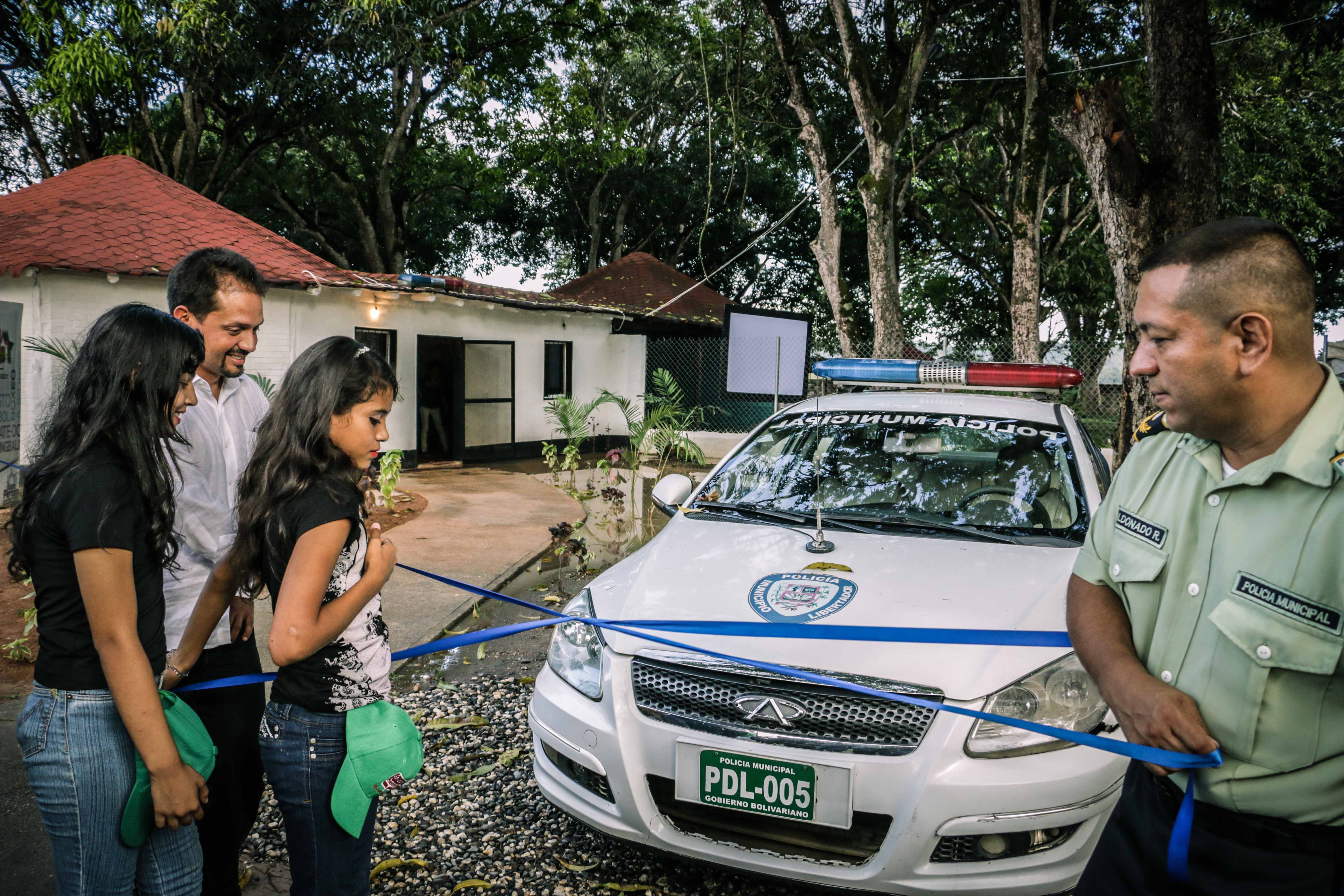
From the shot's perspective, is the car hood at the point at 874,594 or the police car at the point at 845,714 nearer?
the police car at the point at 845,714

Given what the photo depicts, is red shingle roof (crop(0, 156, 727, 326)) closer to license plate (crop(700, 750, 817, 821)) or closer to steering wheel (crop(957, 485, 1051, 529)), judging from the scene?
steering wheel (crop(957, 485, 1051, 529))

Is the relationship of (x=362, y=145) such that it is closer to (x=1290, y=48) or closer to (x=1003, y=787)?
(x=1290, y=48)

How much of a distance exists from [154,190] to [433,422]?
5.28 meters

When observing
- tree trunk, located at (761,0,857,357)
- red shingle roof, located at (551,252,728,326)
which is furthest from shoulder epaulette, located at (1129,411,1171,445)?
red shingle roof, located at (551,252,728,326)

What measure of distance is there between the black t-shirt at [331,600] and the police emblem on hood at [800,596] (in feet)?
3.74

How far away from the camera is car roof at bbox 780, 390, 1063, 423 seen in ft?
12.4

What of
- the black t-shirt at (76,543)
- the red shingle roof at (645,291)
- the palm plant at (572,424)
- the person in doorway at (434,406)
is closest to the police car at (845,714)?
the black t-shirt at (76,543)

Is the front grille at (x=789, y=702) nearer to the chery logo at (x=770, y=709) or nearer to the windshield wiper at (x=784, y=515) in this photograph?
the chery logo at (x=770, y=709)

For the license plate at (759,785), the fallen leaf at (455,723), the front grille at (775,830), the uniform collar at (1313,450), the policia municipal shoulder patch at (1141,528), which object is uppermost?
the uniform collar at (1313,450)

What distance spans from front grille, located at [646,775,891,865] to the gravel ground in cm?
14

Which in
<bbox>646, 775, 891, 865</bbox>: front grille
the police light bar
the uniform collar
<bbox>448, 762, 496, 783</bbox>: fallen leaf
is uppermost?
the police light bar

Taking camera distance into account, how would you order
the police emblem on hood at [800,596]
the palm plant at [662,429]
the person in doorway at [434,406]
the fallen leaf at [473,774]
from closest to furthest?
the police emblem on hood at [800,596] < the fallen leaf at [473,774] < the palm plant at [662,429] < the person in doorway at [434,406]

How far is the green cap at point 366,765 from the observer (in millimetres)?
1812

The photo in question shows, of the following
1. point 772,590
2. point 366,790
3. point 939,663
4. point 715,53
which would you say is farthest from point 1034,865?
point 715,53
